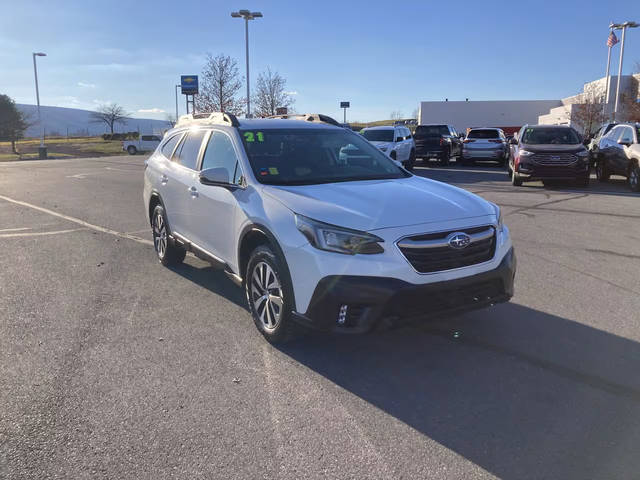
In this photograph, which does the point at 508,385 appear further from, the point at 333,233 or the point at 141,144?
the point at 141,144

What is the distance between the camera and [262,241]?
167 inches

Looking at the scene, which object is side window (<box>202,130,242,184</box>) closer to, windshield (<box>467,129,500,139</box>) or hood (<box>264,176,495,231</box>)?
hood (<box>264,176,495,231</box>)

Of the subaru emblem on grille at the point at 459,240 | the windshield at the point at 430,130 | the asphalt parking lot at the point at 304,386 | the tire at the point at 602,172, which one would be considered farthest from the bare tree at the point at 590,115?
the subaru emblem on grille at the point at 459,240

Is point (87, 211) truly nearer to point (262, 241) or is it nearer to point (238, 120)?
point (238, 120)

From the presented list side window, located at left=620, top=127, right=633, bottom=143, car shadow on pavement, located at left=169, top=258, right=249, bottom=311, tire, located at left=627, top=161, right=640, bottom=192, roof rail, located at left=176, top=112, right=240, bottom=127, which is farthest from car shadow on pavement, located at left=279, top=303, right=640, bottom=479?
side window, located at left=620, top=127, right=633, bottom=143

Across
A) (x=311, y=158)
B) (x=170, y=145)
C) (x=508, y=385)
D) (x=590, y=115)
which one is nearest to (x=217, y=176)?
(x=311, y=158)

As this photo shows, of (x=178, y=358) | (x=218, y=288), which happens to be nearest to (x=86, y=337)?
(x=178, y=358)

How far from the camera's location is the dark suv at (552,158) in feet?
46.4

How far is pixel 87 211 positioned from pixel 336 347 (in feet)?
29.4

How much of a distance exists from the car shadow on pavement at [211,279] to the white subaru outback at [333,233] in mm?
528

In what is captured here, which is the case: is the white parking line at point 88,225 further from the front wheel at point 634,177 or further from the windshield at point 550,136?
the front wheel at point 634,177

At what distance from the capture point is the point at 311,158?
4.98 m

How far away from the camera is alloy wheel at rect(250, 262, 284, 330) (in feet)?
13.3

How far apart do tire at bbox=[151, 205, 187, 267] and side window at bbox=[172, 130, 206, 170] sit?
2.46 ft
